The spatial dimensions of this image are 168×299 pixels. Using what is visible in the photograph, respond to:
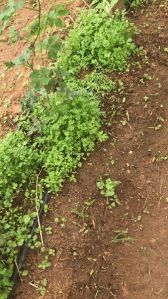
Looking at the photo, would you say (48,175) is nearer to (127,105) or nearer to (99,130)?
(99,130)

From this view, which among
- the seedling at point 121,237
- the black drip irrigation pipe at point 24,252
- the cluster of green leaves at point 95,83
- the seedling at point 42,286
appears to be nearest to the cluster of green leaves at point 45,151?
the black drip irrigation pipe at point 24,252

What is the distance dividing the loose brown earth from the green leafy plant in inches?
1.6

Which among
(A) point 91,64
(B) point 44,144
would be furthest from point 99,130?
(A) point 91,64

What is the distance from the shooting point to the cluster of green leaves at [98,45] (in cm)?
404

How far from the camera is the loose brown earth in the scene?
305 cm

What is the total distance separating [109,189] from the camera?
3406 millimetres

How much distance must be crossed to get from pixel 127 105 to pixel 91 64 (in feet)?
1.88

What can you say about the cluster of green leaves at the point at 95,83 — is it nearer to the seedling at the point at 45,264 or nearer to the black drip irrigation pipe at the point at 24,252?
the black drip irrigation pipe at the point at 24,252

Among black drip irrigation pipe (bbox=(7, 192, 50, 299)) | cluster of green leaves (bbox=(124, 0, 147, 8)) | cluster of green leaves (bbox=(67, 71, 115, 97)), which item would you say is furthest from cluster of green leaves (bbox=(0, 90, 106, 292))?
cluster of green leaves (bbox=(124, 0, 147, 8))

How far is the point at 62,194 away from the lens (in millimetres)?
3443

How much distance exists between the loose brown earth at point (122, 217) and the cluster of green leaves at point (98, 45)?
21 centimetres

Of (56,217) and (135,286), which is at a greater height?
(56,217)

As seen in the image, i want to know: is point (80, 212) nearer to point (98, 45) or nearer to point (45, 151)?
point (45, 151)

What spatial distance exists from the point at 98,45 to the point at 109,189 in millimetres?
1432
